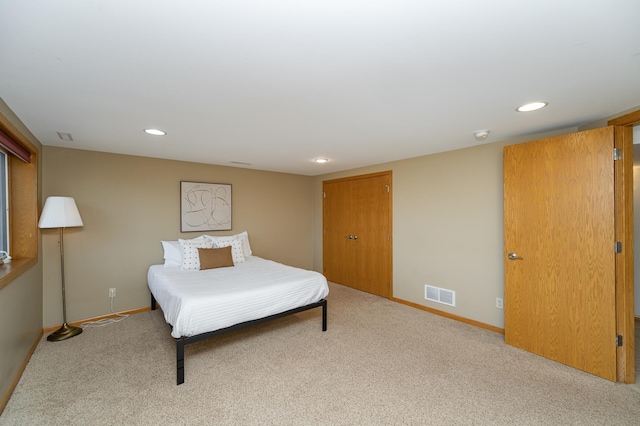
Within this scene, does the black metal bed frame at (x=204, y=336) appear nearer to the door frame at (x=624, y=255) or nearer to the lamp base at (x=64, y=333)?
the lamp base at (x=64, y=333)

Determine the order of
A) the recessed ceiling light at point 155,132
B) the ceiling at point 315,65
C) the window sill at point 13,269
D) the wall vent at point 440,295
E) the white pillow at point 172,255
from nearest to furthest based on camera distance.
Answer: the ceiling at point 315,65 < the window sill at point 13,269 < the recessed ceiling light at point 155,132 < the wall vent at point 440,295 < the white pillow at point 172,255

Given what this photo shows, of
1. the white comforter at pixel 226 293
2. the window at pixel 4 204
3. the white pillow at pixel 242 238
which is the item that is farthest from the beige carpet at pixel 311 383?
the white pillow at pixel 242 238

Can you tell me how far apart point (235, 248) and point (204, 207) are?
32.8 inches

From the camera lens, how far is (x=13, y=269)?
2.25 metres

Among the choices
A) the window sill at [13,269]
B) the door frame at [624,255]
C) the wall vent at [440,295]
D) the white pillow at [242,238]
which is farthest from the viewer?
the white pillow at [242,238]

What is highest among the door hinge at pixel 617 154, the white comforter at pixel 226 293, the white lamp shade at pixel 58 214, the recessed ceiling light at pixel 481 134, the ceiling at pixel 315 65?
the ceiling at pixel 315 65

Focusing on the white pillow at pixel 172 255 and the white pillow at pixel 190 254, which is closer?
the white pillow at pixel 190 254

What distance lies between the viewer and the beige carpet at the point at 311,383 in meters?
1.85

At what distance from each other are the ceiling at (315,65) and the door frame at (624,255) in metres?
0.31

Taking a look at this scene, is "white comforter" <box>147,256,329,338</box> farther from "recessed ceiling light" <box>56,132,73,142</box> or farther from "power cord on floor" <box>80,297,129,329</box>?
"recessed ceiling light" <box>56,132,73,142</box>

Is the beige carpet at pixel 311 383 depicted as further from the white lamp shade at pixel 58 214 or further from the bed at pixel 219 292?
the white lamp shade at pixel 58 214

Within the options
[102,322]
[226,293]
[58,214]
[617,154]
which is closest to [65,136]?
[58,214]

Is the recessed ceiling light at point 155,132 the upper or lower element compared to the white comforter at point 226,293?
upper

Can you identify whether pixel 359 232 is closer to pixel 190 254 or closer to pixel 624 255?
pixel 190 254
